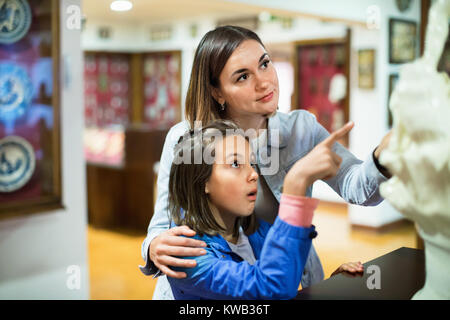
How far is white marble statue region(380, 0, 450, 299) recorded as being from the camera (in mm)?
709

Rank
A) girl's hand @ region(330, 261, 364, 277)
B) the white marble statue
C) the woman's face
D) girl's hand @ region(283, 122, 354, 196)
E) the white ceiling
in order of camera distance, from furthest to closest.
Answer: the white ceiling
girl's hand @ region(330, 261, 364, 277)
the woman's face
girl's hand @ region(283, 122, 354, 196)
the white marble statue

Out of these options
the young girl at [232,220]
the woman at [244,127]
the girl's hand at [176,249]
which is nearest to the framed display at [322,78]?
the woman at [244,127]

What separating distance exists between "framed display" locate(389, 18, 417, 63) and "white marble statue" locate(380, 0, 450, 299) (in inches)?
196

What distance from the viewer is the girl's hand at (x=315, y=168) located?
835 millimetres

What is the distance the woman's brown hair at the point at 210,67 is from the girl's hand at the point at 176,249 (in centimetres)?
30

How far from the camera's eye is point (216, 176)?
1.06m

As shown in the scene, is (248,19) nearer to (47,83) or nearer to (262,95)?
(47,83)

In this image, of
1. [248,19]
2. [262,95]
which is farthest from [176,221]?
[248,19]

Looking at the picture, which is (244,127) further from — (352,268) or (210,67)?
(352,268)

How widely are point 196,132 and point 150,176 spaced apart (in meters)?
4.40

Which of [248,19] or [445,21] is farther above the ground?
[248,19]

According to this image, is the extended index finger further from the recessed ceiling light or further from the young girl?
the recessed ceiling light

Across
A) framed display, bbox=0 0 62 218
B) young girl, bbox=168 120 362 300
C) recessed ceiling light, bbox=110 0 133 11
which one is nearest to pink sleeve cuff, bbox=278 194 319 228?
young girl, bbox=168 120 362 300

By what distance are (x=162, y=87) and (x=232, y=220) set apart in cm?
747
